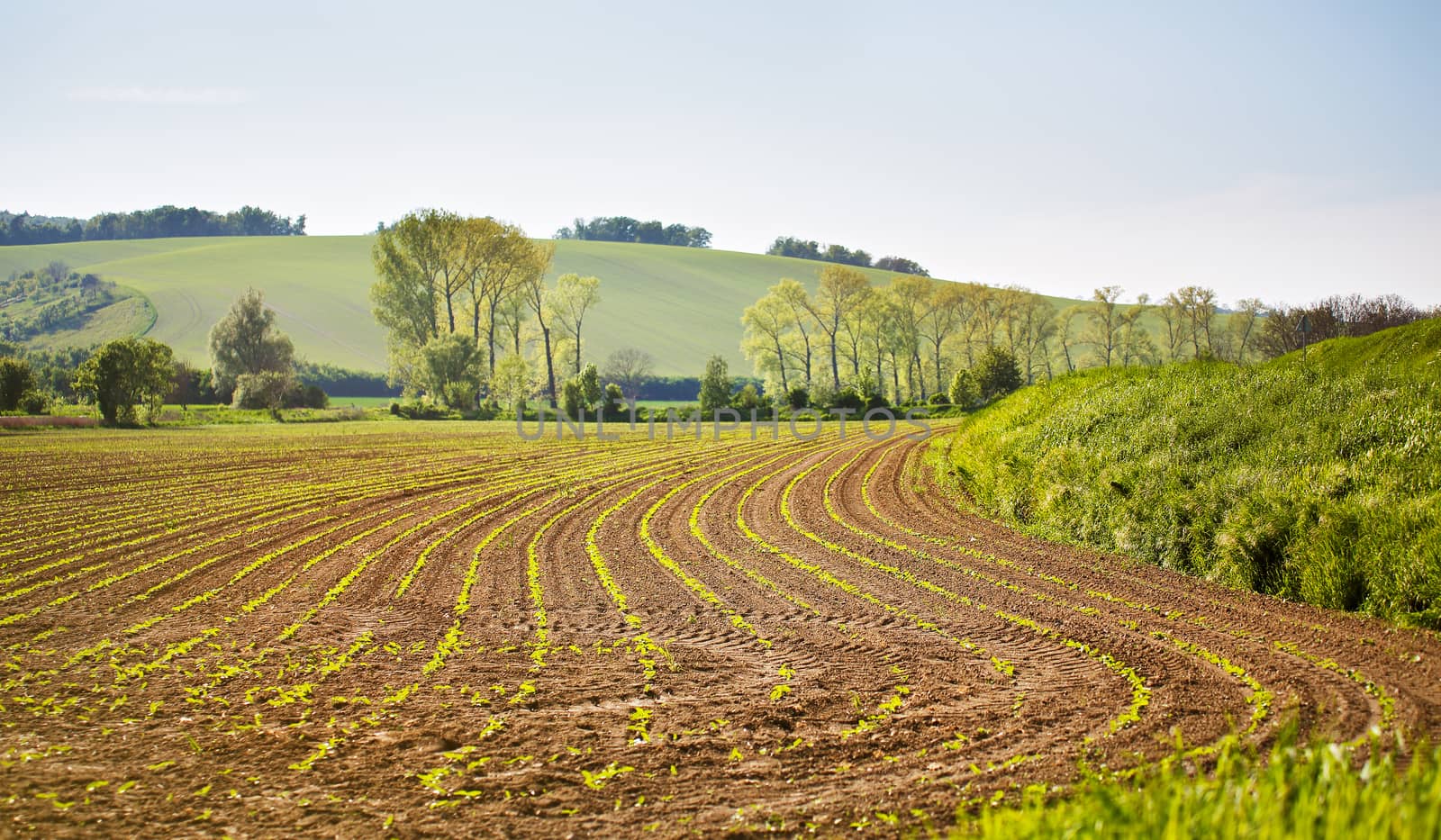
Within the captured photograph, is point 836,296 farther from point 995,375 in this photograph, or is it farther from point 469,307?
point 469,307

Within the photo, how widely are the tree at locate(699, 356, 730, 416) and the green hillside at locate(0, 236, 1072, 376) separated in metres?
32.4

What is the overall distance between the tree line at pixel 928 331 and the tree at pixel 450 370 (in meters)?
21.8

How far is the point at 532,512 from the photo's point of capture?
15859 mm

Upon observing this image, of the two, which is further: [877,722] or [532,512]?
[532,512]

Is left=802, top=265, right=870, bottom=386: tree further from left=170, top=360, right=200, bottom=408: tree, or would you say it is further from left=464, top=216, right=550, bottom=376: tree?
left=170, top=360, right=200, bottom=408: tree

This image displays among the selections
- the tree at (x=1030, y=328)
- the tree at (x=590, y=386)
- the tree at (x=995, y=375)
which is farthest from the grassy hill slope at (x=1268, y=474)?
the tree at (x=1030, y=328)

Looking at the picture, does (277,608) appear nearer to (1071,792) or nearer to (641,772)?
(641,772)

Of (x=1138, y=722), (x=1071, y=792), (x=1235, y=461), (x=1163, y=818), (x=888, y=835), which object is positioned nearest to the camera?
(x=1163, y=818)

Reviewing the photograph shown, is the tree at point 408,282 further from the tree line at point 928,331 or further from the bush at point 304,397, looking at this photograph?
the tree line at point 928,331

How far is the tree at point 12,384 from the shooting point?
3456 centimetres

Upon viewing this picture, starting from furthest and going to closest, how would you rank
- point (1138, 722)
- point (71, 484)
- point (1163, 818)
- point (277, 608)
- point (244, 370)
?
point (244, 370)
point (71, 484)
point (277, 608)
point (1138, 722)
point (1163, 818)

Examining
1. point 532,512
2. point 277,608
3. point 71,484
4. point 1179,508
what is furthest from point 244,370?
point 1179,508

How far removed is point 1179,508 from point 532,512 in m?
10.6

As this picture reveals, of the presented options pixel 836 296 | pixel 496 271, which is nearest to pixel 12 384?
pixel 496 271
